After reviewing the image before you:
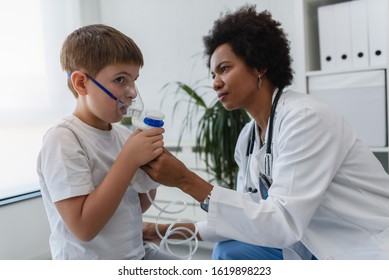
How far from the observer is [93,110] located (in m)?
1.05

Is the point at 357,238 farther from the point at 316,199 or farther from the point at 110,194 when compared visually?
the point at 110,194

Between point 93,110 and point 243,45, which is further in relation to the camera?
point 243,45

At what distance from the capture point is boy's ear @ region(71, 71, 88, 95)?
3.33 ft

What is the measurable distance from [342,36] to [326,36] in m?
0.08

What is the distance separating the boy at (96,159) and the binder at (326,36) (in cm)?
115

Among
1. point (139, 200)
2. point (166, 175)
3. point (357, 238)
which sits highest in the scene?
point (166, 175)

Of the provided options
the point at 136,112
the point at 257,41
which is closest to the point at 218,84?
the point at 257,41

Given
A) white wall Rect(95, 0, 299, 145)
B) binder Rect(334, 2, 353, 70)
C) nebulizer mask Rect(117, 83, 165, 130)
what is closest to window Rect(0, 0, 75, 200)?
white wall Rect(95, 0, 299, 145)

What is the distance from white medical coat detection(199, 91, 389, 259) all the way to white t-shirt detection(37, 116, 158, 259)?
26 cm

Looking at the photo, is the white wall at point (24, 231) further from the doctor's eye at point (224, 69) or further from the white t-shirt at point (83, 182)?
the doctor's eye at point (224, 69)

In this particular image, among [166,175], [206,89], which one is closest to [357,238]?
[166,175]

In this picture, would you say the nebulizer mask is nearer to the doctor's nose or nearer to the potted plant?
the doctor's nose

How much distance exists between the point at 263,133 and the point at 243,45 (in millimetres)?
366

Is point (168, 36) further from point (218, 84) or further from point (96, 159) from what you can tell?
point (96, 159)
